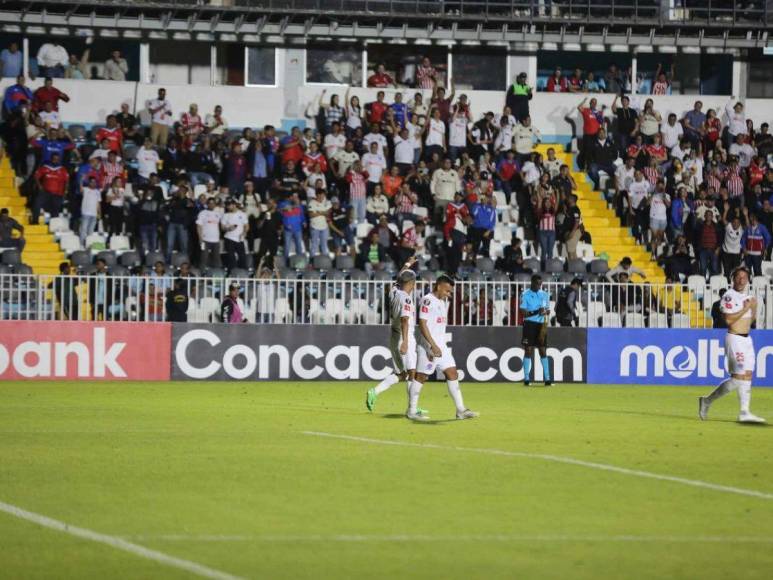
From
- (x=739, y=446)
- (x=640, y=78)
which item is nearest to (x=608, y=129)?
(x=640, y=78)

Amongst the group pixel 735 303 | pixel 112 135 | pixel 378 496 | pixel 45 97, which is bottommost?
pixel 378 496

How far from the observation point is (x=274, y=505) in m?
10.9

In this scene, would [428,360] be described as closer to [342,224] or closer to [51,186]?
[342,224]

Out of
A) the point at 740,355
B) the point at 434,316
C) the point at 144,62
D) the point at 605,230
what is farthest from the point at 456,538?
the point at 144,62

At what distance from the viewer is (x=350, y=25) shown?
40688mm

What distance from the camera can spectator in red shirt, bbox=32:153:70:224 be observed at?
33125 mm

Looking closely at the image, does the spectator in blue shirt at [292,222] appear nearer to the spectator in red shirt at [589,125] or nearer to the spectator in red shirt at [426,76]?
the spectator in red shirt at [426,76]

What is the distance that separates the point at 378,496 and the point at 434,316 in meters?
7.00

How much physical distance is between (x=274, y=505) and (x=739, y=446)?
21.9 feet

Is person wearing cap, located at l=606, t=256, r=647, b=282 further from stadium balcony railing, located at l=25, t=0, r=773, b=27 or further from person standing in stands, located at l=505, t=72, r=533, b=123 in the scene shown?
stadium balcony railing, located at l=25, t=0, r=773, b=27

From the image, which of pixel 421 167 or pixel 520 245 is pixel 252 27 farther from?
pixel 520 245

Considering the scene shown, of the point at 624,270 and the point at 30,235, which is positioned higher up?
the point at 30,235

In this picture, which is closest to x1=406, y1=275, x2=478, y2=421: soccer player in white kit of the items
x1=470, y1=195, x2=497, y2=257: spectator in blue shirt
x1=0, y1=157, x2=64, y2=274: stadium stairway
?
x1=0, y1=157, x2=64, y2=274: stadium stairway

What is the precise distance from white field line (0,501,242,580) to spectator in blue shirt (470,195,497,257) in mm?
23818
